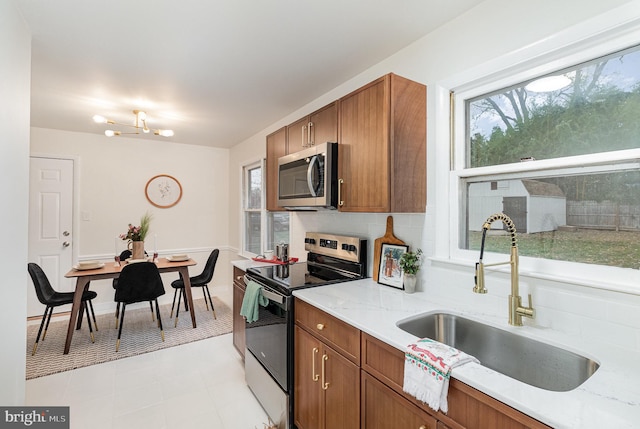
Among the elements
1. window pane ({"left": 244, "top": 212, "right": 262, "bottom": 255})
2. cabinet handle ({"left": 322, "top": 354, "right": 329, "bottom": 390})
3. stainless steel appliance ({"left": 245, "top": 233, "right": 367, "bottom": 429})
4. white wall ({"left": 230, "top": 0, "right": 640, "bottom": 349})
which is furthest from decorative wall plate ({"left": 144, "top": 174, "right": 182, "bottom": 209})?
cabinet handle ({"left": 322, "top": 354, "right": 329, "bottom": 390})

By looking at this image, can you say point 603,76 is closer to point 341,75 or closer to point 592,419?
point 592,419

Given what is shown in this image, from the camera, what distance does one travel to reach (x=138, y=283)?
311 cm

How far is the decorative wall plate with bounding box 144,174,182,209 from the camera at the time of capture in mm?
4531

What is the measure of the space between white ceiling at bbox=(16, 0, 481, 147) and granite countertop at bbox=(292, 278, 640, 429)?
1561 millimetres

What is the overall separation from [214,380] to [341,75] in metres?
2.69

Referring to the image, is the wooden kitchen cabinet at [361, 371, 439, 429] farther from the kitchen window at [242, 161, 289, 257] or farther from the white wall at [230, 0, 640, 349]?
the kitchen window at [242, 161, 289, 257]

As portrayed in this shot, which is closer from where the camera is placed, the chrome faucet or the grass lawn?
the grass lawn

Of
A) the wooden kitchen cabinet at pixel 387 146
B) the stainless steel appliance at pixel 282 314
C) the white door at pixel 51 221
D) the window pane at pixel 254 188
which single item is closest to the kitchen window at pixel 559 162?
the wooden kitchen cabinet at pixel 387 146

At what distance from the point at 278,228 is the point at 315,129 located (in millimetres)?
1786

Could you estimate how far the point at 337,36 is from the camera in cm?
185

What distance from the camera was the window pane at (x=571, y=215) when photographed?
45.3 inches

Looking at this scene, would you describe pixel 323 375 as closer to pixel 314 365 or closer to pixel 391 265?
pixel 314 365

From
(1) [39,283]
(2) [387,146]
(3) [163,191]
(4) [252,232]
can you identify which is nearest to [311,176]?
(2) [387,146]

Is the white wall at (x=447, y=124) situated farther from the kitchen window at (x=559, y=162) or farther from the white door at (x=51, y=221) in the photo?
the white door at (x=51, y=221)
